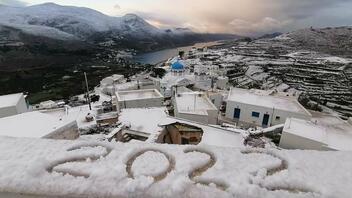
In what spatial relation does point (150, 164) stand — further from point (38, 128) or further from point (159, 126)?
point (159, 126)

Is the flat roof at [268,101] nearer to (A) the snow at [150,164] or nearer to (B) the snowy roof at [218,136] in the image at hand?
(B) the snowy roof at [218,136]

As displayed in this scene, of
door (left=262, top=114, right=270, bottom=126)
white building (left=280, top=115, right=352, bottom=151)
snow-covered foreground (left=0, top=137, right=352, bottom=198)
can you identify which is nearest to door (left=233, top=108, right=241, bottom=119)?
door (left=262, top=114, right=270, bottom=126)

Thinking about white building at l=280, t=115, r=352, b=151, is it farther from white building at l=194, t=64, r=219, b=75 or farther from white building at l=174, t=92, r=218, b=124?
white building at l=194, t=64, r=219, b=75

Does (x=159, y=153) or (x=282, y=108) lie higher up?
(x=159, y=153)

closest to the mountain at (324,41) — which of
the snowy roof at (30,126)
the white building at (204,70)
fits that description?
the white building at (204,70)

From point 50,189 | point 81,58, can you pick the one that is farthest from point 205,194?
point 81,58

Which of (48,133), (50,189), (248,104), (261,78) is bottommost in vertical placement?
(261,78)

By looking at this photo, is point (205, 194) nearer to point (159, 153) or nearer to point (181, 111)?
point (159, 153)
